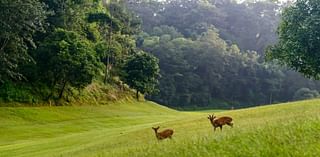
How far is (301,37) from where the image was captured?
2620cm

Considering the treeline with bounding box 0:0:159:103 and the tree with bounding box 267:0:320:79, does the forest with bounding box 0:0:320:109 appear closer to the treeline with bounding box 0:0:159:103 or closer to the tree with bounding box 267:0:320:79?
the treeline with bounding box 0:0:159:103

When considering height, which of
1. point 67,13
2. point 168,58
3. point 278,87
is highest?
point 67,13

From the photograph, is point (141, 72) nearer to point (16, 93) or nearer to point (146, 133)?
point (16, 93)

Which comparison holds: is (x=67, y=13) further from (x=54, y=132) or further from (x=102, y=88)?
(x=54, y=132)

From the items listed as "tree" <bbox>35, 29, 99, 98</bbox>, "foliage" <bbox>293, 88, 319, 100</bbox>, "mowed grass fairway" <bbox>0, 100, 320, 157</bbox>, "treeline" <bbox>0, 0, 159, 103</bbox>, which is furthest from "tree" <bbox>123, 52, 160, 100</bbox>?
"foliage" <bbox>293, 88, 319, 100</bbox>

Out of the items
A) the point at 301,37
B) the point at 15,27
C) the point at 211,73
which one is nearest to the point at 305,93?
the point at 211,73

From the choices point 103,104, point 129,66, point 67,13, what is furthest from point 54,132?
point 129,66

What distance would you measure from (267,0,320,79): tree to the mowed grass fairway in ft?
10.4

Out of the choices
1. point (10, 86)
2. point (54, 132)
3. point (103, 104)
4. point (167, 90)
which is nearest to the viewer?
point (54, 132)

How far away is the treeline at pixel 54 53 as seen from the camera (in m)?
44.6

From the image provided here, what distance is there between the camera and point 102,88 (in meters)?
62.4

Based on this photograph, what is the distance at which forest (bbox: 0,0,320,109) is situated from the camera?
48.7 meters

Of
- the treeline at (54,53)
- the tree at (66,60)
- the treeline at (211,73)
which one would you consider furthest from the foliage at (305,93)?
the tree at (66,60)

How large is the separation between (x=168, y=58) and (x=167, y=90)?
7097 millimetres
